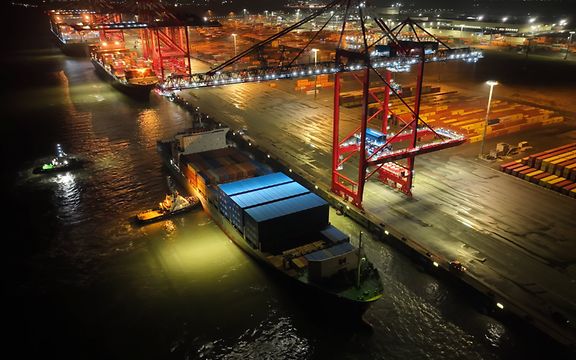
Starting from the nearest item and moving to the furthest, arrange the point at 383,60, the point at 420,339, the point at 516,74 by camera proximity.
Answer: the point at 420,339 < the point at 383,60 < the point at 516,74

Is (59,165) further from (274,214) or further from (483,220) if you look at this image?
(483,220)

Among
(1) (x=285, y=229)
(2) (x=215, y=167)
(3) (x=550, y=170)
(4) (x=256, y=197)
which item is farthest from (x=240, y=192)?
(3) (x=550, y=170)

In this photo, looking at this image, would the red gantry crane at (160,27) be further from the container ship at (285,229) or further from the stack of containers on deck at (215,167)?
the container ship at (285,229)

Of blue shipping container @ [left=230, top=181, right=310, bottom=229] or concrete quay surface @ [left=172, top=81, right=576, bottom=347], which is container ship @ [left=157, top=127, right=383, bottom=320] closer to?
blue shipping container @ [left=230, top=181, right=310, bottom=229]

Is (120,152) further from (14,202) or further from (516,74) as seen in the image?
(516,74)

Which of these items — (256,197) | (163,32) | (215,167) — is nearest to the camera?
(256,197)

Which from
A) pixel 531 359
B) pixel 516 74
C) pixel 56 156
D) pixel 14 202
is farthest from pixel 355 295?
pixel 516 74

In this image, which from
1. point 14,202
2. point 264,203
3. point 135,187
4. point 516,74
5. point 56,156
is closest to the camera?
point 264,203
